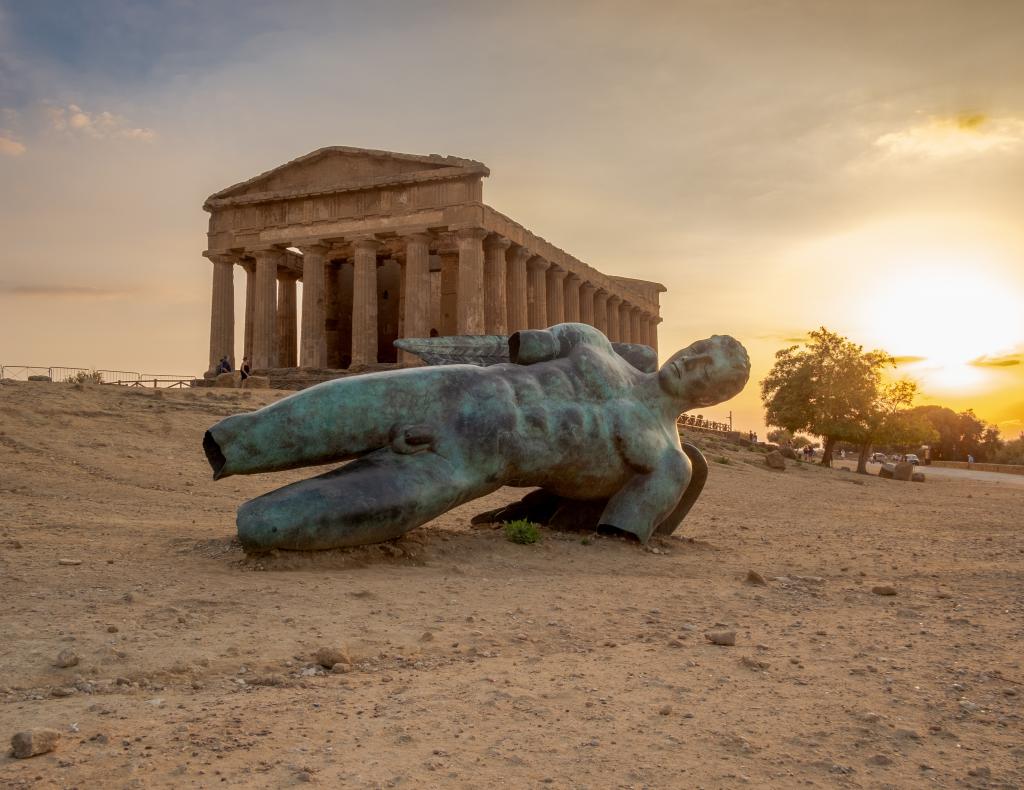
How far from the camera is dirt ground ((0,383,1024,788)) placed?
2.53m

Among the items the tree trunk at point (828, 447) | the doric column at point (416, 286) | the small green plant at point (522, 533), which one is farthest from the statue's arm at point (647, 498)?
the tree trunk at point (828, 447)

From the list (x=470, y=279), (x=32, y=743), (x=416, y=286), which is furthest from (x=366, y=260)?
(x=32, y=743)

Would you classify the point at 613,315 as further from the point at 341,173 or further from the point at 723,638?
the point at 723,638

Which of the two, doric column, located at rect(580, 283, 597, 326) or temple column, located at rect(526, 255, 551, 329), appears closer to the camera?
temple column, located at rect(526, 255, 551, 329)

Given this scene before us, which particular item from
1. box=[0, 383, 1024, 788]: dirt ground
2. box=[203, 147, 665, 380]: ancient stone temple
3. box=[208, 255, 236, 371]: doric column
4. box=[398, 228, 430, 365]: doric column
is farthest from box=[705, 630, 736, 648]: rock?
box=[208, 255, 236, 371]: doric column

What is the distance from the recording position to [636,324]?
161 feet

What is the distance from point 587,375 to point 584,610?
7.24 feet

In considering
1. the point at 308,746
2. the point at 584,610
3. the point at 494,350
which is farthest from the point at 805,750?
the point at 494,350

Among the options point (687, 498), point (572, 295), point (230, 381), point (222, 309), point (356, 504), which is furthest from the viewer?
point (572, 295)

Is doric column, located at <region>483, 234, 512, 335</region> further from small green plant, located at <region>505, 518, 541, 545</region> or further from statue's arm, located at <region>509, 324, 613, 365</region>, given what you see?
small green plant, located at <region>505, 518, 541, 545</region>

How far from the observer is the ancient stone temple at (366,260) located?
2909 centimetres

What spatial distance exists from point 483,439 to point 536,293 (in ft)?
94.9

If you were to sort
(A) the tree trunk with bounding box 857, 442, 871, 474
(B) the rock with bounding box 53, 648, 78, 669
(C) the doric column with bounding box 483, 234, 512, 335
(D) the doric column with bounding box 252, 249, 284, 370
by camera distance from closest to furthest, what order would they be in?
1. (B) the rock with bounding box 53, 648, 78, 669
2. (C) the doric column with bounding box 483, 234, 512, 335
3. (D) the doric column with bounding box 252, 249, 284, 370
4. (A) the tree trunk with bounding box 857, 442, 871, 474

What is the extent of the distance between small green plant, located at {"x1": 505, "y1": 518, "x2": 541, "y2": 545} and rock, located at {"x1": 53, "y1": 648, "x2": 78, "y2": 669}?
346 centimetres
